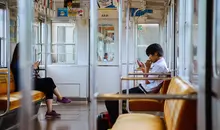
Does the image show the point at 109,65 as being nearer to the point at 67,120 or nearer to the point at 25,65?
the point at 67,120

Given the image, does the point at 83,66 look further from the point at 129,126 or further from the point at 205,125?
the point at 205,125

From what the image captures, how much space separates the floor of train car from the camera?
4.75 m

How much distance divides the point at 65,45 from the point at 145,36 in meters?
1.87

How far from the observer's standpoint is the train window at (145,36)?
753 centimetres

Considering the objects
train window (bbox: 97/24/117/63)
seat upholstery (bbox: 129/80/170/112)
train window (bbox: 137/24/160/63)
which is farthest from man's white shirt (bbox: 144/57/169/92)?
train window (bbox: 97/24/117/63)

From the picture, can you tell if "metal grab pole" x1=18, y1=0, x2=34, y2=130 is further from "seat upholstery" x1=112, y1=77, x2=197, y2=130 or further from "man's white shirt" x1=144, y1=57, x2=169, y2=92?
"man's white shirt" x1=144, y1=57, x2=169, y2=92

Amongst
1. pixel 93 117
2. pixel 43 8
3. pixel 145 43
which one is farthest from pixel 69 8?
pixel 93 117

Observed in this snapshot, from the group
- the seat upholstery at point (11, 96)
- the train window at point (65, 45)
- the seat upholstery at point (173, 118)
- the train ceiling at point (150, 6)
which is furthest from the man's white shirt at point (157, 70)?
the train window at point (65, 45)

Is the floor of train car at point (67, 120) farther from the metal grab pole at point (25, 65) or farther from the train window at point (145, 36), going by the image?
the metal grab pole at point (25, 65)

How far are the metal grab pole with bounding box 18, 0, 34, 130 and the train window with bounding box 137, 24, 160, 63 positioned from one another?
6549mm

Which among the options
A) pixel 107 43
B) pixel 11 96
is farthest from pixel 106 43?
pixel 11 96

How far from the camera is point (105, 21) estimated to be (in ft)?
24.9

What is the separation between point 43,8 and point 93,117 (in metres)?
5.25

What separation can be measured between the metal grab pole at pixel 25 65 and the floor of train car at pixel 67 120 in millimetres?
3643
